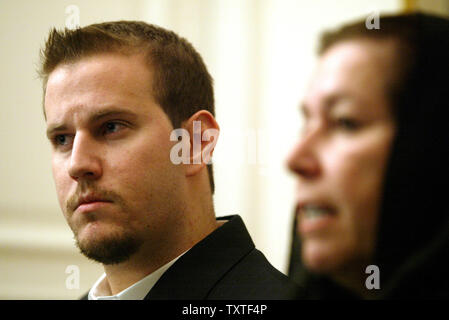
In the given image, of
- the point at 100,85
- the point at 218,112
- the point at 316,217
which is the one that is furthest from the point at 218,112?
the point at 316,217

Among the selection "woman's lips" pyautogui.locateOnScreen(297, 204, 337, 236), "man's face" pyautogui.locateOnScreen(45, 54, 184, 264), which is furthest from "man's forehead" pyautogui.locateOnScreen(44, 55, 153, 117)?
"woman's lips" pyautogui.locateOnScreen(297, 204, 337, 236)

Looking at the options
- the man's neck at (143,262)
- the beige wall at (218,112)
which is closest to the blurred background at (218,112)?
the beige wall at (218,112)

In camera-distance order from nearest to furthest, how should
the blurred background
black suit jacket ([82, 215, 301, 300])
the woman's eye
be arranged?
the woman's eye < black suit jacket ([82, 215, 301, 300]) < the blurred background

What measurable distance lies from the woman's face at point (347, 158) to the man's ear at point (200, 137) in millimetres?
299

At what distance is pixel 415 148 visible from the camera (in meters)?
0.45

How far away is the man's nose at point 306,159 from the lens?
0.46m

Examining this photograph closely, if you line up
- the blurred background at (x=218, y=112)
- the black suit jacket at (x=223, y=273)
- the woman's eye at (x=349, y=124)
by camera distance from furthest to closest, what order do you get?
the blurred background at (x=218, y=112) → the black suit jacket at (x=223, y=273) → the woman's eye at (x=349, y=124)

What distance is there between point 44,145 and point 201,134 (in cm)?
41

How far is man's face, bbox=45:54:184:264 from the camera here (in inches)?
27.3

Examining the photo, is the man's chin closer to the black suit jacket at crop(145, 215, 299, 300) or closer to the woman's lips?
the black suit jacket at crop(145, 215, 299, 300)

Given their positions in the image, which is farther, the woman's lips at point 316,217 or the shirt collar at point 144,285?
the shirt collar at point 144,285

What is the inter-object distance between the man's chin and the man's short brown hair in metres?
0.19

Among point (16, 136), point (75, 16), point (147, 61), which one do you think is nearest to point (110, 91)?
point (147, 61)

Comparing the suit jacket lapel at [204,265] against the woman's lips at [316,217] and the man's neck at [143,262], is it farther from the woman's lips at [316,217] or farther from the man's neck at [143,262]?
the woman's lips at [316,217]
